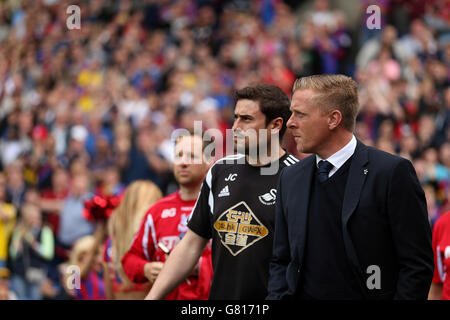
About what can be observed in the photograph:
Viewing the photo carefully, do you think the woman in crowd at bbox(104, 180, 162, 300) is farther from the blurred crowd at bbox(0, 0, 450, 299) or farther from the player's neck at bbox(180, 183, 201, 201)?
the blurred crowd at bbox(0, 0, 450, 299)

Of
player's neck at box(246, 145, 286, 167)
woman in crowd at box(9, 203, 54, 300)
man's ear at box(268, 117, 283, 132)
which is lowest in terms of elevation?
woman in crowd at box(9, 203, 54, 300)

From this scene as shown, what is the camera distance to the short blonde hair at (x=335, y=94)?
3586 millimetres

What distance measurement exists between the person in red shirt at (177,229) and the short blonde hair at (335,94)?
192 centimetres

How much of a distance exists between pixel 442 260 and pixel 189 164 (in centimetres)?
189

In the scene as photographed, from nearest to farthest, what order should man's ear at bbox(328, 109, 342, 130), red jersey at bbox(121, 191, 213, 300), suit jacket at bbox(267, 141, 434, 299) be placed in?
suit jacket at bbox(267, 141, 434, 299) → man's ear at bbox(328, 109, 342, 130) → red jersey at bbox(121, 191, 213, 300)

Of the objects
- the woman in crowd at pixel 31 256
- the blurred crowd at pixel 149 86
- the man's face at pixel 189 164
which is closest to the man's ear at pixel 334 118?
the man's face at pixel 189 164

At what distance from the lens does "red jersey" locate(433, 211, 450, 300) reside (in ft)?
15.8

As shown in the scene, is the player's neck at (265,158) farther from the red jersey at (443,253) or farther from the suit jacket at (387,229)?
the red jersey at (443,253)

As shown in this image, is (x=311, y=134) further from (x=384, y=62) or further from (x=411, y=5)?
(x=411, y=5)

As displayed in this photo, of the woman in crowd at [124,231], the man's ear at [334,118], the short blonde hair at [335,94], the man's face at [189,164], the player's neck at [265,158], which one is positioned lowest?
the woman in crowd at [124,231]

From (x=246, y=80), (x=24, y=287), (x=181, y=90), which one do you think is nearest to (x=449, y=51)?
(x=246, y=80)

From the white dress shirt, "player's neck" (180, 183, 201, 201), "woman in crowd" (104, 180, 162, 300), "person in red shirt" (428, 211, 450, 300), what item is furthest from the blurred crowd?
the white dress shirt

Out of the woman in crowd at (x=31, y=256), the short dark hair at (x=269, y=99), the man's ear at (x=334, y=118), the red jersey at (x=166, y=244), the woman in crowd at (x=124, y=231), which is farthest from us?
the woman in crowd at (x=31, y=256)

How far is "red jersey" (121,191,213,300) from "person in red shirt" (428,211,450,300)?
156 centimetres
